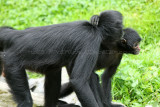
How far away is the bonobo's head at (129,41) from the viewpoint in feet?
19.8

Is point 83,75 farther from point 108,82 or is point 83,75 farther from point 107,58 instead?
point 108,82

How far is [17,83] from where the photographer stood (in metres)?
5.01

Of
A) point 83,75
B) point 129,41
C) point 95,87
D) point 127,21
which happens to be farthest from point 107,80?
point 127,21

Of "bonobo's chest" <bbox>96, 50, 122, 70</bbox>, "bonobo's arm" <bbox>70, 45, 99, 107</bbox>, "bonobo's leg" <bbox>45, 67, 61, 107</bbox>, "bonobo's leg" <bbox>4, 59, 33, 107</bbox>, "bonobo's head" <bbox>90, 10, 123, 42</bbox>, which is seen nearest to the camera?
"bonobo's arm" <bbox>70, 45, 99, 107</bbox>

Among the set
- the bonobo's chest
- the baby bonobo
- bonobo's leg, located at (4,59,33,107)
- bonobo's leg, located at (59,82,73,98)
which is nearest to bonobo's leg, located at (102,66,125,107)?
the baby bonobo

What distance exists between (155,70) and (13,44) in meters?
3.16

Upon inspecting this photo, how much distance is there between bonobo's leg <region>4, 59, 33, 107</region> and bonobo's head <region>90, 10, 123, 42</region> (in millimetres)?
1527

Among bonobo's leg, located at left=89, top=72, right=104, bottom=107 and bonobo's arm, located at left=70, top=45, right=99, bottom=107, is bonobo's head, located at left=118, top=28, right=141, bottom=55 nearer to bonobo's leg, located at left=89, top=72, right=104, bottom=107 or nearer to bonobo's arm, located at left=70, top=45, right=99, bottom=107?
bonobo's leg, located at left=89, top=72, right=104, bottom=107

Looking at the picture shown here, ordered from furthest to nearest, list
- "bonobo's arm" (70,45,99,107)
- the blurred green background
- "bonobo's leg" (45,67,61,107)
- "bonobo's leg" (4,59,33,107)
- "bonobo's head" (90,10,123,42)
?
the blurred green background, "bonobo's leg" (45,67,61,107), "bonobo's head" (90,10,123,42), "bonobo's leg" (4,59,33,107), "bonobo's arm" (70,45,99,107)

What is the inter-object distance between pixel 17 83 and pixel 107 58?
1.91 meters

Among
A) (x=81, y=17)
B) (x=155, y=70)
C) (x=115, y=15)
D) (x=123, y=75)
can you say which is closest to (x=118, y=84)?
(x=123, y=75)

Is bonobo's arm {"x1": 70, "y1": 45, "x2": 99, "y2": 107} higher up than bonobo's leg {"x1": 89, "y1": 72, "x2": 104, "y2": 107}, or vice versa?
bonobo's arm {"x1": 70, "y1": 45, "x2": 99, "y2": 107}

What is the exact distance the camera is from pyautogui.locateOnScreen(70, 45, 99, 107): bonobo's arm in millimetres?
4801

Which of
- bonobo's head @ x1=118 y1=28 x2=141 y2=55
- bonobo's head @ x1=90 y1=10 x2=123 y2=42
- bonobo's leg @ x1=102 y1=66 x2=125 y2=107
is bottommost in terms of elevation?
bonobo's leg @ x1=102 y1=66 x2=125 y2=107
